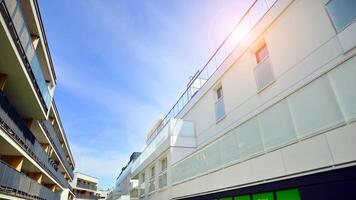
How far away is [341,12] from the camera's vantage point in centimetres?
618

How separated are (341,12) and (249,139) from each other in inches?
170

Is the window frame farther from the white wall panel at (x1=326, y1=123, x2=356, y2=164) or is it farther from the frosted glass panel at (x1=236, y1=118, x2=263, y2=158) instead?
the white wall panel at (x1=326, y1=123, x2=356, y2=164)

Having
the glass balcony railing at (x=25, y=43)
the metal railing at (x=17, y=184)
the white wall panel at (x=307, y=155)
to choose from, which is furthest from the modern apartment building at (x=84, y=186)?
the white wall panel at (x=307, y=155)

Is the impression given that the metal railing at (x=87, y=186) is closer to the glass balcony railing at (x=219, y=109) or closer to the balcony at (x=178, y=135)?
the balcony at (x=178, y=135)

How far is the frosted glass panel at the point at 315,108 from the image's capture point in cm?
459

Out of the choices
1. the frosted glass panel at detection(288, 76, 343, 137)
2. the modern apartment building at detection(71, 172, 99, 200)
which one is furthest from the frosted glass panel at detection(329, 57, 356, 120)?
the modern apartment building at detection(71, 172, 99, 200)

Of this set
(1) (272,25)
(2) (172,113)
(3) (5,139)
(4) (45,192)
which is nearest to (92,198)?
(4) (45,192)

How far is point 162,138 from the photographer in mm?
15805

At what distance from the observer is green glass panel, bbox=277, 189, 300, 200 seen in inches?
211

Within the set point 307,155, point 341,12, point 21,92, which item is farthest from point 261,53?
point 21,92

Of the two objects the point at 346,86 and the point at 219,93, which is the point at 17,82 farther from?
the point at 346,86

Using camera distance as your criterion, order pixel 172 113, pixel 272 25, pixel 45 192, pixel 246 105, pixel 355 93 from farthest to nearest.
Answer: pixel 172 113, pixel 45 192, pixel 246 105, pixel 272 25, pixel 355 93

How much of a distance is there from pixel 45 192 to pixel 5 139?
10963 mm

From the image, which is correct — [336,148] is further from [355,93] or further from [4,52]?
[4,52]
